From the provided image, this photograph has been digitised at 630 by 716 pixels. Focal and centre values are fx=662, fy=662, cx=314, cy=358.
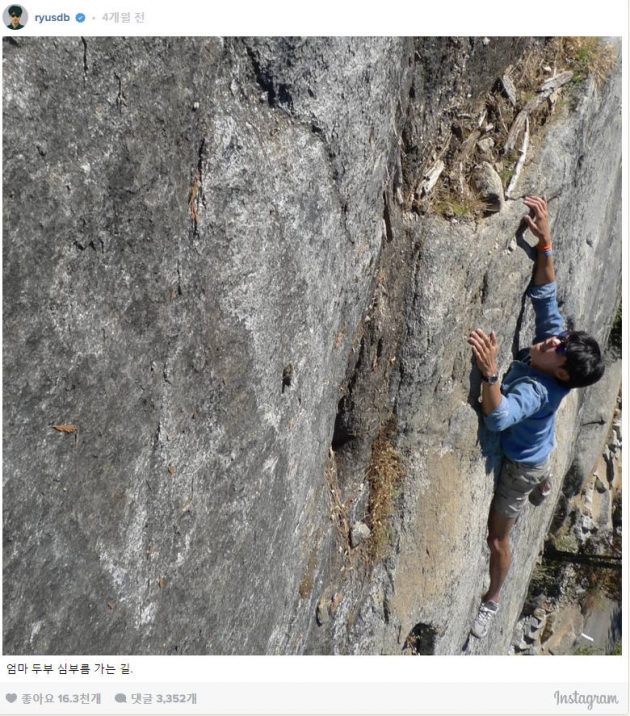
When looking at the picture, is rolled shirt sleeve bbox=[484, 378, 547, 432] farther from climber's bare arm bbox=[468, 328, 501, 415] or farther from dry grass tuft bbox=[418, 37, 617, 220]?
dry grass tuft bbox=[418, 37, 617, 220]

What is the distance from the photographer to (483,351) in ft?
16.7

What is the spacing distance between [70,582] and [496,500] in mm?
4390

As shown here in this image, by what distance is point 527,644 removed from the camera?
10680mm

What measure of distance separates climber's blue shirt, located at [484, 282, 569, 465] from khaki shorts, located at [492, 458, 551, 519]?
0.13 meters

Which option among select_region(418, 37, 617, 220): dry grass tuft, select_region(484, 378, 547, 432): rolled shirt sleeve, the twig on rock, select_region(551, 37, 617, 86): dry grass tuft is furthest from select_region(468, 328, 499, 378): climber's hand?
select_region(551, 37, 617, 86): dry grass tuft

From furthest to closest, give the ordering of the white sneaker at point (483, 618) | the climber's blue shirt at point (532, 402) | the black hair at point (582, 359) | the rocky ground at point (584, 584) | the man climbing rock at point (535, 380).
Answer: the rocky ground at point (584, 584)
the white sneaker at point (483, 618)
the climber's blue shirt at point (532, 402)
the man climbing rock at point (535, 380)
the black hair at point (582, 359)

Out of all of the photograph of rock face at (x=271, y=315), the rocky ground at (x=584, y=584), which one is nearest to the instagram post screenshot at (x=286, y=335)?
the photograph of rock face at (x=271, y=315)

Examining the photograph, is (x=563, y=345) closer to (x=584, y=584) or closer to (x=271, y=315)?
(x=271, y=315)

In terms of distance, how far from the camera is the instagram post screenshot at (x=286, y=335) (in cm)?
250

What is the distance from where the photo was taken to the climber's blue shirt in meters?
5.14

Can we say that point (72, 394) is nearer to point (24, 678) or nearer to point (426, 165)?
point (24, 678)

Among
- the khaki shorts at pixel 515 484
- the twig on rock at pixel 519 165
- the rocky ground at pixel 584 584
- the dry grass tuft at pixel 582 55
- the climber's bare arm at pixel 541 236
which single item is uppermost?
the dry grass tuft at pixel 582 55
